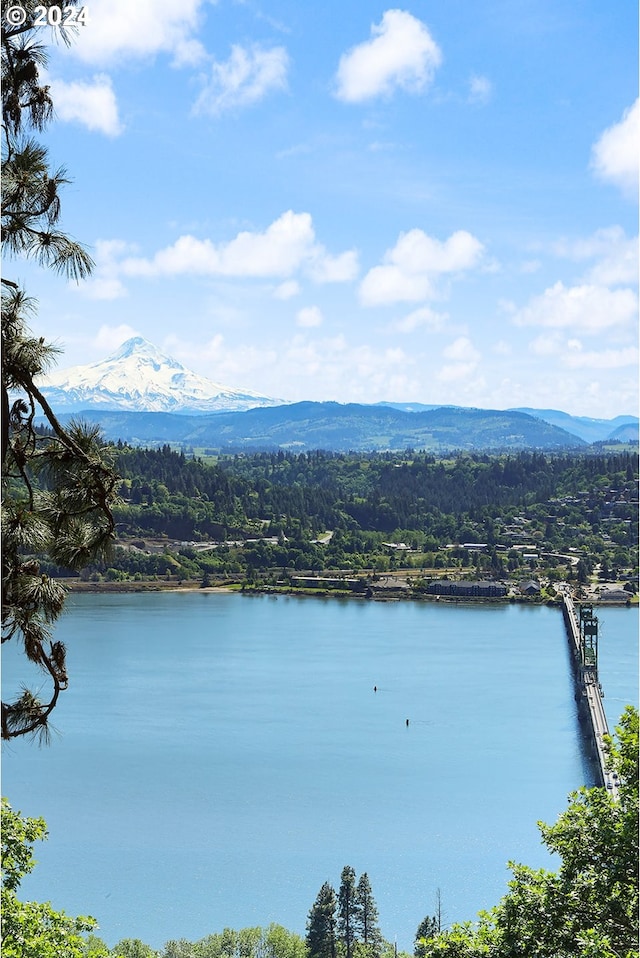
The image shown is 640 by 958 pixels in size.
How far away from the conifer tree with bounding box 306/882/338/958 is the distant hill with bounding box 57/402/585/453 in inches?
4819

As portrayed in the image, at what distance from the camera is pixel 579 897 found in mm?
2721

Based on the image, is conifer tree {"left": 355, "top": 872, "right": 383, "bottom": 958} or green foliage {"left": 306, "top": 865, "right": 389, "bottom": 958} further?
conifer tree {"left": 355, "top": 872, "right": 383, "bottom": 958}

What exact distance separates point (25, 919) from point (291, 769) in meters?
11.3

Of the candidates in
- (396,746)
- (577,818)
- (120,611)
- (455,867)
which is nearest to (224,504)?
(120,611)

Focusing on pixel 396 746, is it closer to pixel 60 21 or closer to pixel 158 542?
pixel 60 21

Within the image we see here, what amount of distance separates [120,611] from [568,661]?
11.8 metres

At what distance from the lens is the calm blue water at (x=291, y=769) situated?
9.77 metres

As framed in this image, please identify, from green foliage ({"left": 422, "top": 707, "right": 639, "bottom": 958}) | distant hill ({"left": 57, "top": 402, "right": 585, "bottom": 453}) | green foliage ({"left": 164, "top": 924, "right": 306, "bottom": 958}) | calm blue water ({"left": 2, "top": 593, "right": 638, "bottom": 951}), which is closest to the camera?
green foliage ({"left": 422, "top": 707, "right": 639, "bottom": 958})

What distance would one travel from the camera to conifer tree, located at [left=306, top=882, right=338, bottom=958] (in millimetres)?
8195

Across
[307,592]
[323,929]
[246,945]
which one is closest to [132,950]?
[246,945]

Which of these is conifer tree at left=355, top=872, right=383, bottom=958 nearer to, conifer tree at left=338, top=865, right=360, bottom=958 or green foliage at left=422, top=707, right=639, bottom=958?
conifer tree at left=338, top=865, right=360, bottom=958

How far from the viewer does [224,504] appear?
40938 millimetres

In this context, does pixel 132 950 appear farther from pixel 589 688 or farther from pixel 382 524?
pixel 382 524

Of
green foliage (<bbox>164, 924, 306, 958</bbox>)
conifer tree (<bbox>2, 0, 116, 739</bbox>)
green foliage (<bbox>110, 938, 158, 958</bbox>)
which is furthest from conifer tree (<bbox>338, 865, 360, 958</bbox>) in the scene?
conifer tree (<bbox>2, 0, 116, 739</bbox>)
